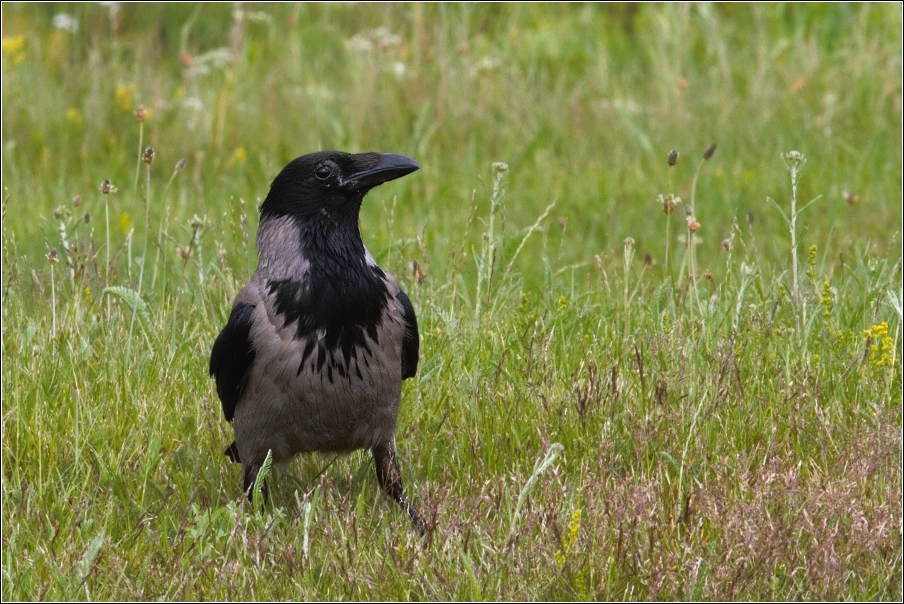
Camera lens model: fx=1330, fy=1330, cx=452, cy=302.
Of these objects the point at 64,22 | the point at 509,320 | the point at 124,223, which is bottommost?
the point at 124,223

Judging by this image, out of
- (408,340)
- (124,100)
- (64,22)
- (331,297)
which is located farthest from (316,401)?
(64,22)

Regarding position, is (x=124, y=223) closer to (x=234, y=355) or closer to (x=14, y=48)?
(x=14, y=48)

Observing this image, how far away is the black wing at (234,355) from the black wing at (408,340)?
1.63 feet

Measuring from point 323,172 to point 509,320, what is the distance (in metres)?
1.24

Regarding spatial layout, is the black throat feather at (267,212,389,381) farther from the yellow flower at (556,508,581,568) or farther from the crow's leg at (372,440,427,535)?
the yellow flower at (556,508,581,568)

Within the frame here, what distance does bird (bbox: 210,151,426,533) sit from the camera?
13.1ft

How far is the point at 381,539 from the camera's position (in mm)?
3713

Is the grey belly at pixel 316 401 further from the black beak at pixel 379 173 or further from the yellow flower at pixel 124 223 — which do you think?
the yellow flower at pixel 124 223

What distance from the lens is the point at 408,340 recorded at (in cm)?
430

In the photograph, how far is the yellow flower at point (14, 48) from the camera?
8562 mm

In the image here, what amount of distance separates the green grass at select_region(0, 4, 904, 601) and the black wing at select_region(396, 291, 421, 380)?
0.75 feet

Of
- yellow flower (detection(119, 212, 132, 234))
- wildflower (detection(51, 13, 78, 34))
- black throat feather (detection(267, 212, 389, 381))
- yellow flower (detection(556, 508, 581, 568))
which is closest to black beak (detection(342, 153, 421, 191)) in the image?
black throat feather (detection(267, 212, 389, 381))

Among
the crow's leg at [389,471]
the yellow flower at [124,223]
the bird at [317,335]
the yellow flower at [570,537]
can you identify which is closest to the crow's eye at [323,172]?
the bird at [317,335]

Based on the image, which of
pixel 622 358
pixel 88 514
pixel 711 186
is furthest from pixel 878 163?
pixel 88 514
